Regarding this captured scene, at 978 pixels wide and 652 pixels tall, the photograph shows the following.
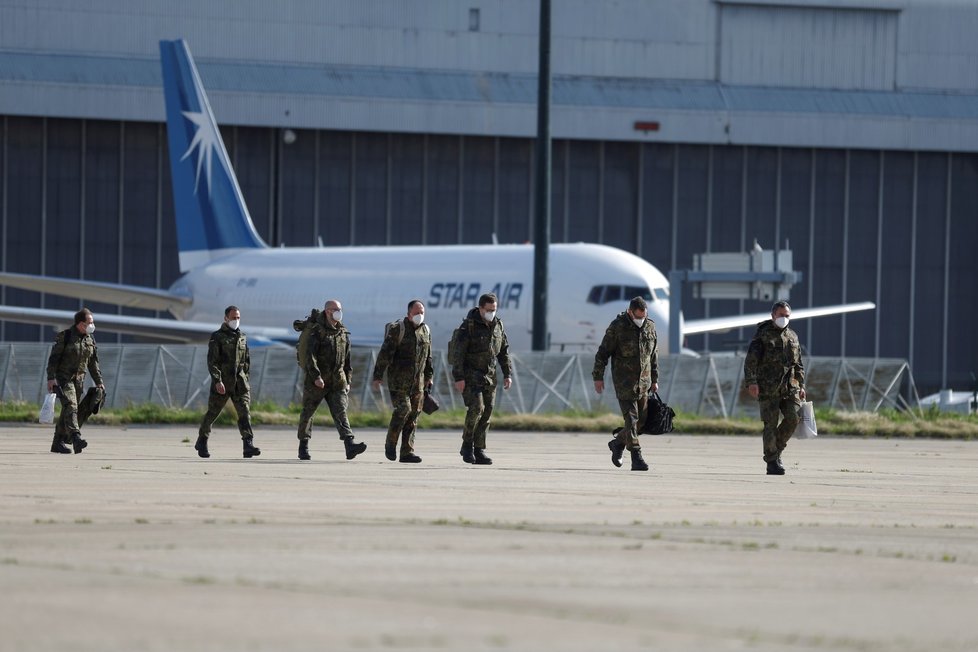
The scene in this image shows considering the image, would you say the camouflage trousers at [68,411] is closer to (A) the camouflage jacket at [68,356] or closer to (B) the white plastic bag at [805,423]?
(A) the camouflage jacket at [68,356]

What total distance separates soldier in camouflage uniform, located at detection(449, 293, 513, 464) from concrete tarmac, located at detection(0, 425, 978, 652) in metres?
0.51

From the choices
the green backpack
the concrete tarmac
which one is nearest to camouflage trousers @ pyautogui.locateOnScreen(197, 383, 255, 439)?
the green backpack

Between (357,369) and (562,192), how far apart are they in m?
25.3

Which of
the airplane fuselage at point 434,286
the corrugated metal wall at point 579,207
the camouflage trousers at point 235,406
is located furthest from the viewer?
the corrugated metal wall at point 579,207

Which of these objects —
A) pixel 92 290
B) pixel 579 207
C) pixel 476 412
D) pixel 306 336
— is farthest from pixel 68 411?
pixel 579 207

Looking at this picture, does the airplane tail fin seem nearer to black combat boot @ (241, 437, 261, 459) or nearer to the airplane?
the airplane

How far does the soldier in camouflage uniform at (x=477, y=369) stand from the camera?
1831 cm

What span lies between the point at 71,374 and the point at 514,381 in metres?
11.7

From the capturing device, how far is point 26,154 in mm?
52531

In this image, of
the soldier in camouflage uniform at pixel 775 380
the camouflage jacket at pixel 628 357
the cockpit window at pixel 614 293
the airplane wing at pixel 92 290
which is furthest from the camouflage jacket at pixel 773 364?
the airplane wing at pixel 92 290

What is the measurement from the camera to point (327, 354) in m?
18.9

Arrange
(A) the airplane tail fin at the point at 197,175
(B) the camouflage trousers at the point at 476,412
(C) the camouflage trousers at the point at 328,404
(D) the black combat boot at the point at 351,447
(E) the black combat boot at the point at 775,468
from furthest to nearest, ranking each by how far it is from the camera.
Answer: (A) the airplane tail fin at the point at 197,175
(C) the camouflage trousers at the point at 328,404
(D) the black combat boot at the point at 351,447
(B) the camouflage trousers at the point at 476,412
(E) the black combat boot at the point at 775,468

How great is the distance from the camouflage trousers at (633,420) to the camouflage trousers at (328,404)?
2.79 meters

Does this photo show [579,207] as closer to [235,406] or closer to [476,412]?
[235,406]
